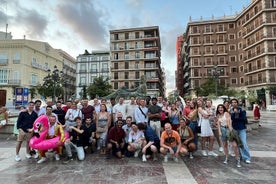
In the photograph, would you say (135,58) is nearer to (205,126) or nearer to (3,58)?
(3,58)

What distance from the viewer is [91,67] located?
196ft

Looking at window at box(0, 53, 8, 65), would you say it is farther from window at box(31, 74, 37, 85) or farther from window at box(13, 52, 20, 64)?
window at box(31, 74, 37, 85)

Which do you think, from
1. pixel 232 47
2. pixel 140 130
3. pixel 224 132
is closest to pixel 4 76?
pixel 140 130

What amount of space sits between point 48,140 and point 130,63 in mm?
47203

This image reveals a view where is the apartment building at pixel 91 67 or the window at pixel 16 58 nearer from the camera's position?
the window at pixel 16 58

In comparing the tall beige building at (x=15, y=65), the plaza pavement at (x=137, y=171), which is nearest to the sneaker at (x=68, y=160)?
the plaza pavement at (x=137, y=171)

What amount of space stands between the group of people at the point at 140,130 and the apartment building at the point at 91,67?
176 feet

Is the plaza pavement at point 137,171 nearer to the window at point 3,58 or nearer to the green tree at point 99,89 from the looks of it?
the green tree at point 99,89

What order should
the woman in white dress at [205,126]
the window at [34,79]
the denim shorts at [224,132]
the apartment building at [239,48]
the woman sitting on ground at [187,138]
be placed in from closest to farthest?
the denim shorts at [224,132] → the woman sitting on ground at [187,138] → the woman in white dress at [205,126] → the apartment building at [239,48] → the window at [34,79]

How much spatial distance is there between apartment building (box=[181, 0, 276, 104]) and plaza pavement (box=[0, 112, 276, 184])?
37945 mm

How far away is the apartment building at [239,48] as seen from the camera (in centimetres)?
3812

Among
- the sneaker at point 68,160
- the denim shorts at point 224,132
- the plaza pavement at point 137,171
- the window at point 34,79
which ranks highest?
the window at point 34,79

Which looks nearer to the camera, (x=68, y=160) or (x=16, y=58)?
(x=68, y=160)

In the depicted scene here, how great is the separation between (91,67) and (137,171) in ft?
189
